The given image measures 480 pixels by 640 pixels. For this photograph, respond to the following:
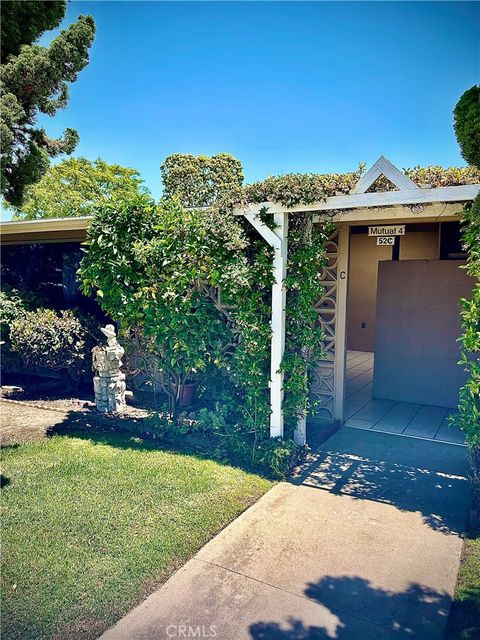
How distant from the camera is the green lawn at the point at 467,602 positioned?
2.45 metres

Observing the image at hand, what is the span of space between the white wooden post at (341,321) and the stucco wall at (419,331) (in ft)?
4.79

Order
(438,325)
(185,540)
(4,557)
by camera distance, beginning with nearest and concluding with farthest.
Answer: (4,557)
(185,540)
(438,325)

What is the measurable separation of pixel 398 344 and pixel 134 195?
4686 millimetres

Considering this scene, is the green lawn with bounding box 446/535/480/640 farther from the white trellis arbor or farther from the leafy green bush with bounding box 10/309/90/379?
the leafy green bush with bounding box 10/309/90/379

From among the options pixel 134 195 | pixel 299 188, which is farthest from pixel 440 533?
pixel 134 195

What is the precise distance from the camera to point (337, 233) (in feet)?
19.3

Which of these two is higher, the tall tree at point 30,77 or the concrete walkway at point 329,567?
the tall tree at point 30,77

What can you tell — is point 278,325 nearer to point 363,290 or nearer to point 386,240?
point 386,240

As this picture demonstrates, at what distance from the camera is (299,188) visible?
14.1 ft

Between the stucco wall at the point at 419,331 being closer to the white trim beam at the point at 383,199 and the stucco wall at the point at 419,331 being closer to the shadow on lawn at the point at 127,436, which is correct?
the white trim beam at the point at 383,199

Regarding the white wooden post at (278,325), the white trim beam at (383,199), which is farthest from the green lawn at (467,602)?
the white trim beam at (383,199)

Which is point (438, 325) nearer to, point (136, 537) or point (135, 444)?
point (135, 444)

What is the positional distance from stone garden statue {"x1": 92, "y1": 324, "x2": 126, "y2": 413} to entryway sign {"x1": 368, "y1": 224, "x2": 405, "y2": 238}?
4138 mm

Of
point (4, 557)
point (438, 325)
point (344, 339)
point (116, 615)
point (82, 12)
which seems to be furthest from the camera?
point (438, 325)
